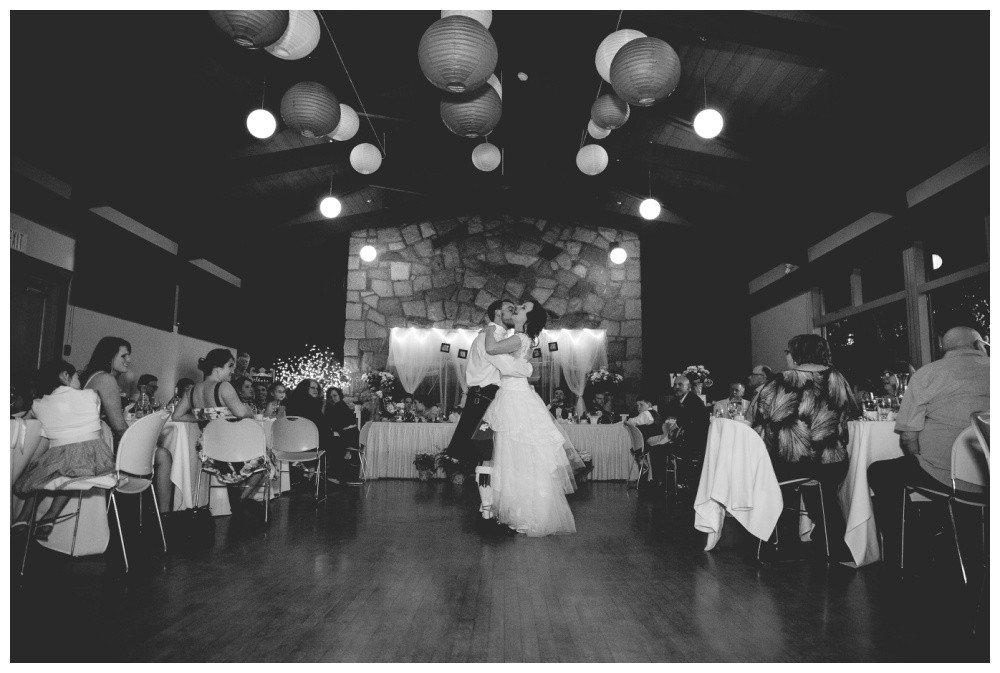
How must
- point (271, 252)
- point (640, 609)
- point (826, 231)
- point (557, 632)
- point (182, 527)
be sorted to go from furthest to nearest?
1. point (271, 252)
2. point (826, 231)
3. point (182, 527)
4. point (640, 609)
5. point (557, 632)

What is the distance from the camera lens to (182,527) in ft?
13.8

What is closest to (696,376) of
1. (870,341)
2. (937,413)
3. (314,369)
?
(870,341)

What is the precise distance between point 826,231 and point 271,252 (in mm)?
9335

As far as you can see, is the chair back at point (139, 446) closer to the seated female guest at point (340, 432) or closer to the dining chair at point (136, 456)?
the dining chair at point (136, 456)

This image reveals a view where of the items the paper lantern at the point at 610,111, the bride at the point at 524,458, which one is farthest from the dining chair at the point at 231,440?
the paper lantern at the point at 610,111

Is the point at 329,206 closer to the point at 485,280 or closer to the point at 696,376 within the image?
the point at 485,280

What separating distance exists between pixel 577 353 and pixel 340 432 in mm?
5246

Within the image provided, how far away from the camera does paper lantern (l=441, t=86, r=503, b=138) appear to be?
4281 mm

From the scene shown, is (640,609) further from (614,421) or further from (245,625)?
(614,421)

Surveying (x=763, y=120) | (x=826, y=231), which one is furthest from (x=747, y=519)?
(x=826, y=231)

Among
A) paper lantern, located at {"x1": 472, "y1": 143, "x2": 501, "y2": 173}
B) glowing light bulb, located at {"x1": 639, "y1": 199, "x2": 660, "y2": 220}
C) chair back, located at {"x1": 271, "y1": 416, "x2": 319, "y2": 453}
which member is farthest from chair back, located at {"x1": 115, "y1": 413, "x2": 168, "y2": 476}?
glowing light bulb, located at {"x1": 639, "y1": 199, "x2": 660, "y2": 220}

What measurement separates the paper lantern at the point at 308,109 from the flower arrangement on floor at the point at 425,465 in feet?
14.2

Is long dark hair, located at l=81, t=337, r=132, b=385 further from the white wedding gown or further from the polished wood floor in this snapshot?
the white wedding gown

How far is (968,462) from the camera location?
2914 millimetres
